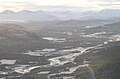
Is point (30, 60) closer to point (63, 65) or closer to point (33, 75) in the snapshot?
point (63, 65)

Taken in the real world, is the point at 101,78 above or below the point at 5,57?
above

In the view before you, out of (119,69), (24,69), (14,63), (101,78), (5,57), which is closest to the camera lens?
(101,78)

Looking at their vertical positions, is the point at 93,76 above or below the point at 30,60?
above

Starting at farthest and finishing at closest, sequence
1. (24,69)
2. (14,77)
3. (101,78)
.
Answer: (24,69)
(14,77)
(101,78)

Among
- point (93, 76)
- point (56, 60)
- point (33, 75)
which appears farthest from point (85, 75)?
point (56, 60)

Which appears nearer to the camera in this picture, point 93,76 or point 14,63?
point 93,76

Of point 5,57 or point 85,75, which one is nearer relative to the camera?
point 85,75

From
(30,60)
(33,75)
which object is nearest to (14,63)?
(30,60)

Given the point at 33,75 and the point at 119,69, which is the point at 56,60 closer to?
the point at 33,75

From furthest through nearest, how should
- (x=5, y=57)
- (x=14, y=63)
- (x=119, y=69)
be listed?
(x=5, y=57) < (x=14, y=63) < (x=119, y=69)
